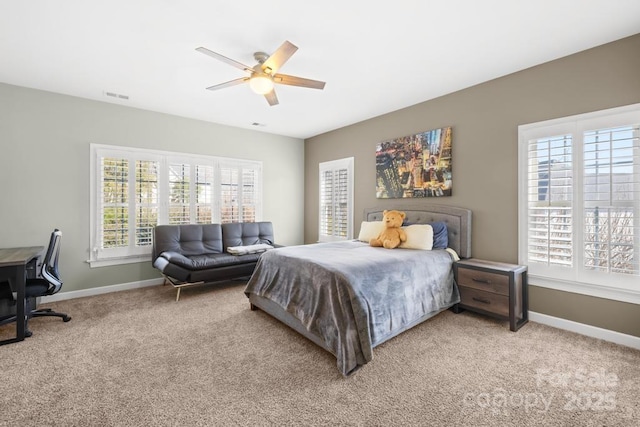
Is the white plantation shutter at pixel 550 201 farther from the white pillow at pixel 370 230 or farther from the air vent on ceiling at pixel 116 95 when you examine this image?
the air vent on ceiling at pixel 116 95

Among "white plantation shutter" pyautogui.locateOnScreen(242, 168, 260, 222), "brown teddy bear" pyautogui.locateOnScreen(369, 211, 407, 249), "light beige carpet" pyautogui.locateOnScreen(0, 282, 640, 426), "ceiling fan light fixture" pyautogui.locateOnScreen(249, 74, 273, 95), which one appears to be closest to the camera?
"light beige carpet" pyautogui.locateOnScreen(0, 282, 640, 426)

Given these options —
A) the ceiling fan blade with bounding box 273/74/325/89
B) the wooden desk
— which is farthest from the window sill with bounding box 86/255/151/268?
the ceiling fan blade with bounding box 273/74/325/89

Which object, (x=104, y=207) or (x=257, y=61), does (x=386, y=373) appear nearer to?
(x=257, y=61)

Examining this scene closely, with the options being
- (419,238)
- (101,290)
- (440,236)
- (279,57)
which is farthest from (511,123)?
(101,290)

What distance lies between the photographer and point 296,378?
80.2 inches

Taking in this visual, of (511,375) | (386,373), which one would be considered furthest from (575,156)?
(386,373)

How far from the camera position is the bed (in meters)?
2.15

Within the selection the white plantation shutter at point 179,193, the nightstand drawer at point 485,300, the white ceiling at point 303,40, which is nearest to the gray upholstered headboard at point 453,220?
the nightstand drawer at point 485,300

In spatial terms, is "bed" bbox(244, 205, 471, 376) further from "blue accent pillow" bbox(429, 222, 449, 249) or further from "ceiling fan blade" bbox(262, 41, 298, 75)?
"ceiling fan blade" bbox(262, 41, 298, 75)

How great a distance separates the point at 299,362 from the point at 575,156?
3112mm

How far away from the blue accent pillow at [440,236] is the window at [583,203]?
2.43ft

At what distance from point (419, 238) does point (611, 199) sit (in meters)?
1.67

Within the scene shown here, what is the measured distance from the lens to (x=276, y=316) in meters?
2.92

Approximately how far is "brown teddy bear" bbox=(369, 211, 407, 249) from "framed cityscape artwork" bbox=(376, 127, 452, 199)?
2.10 feet
